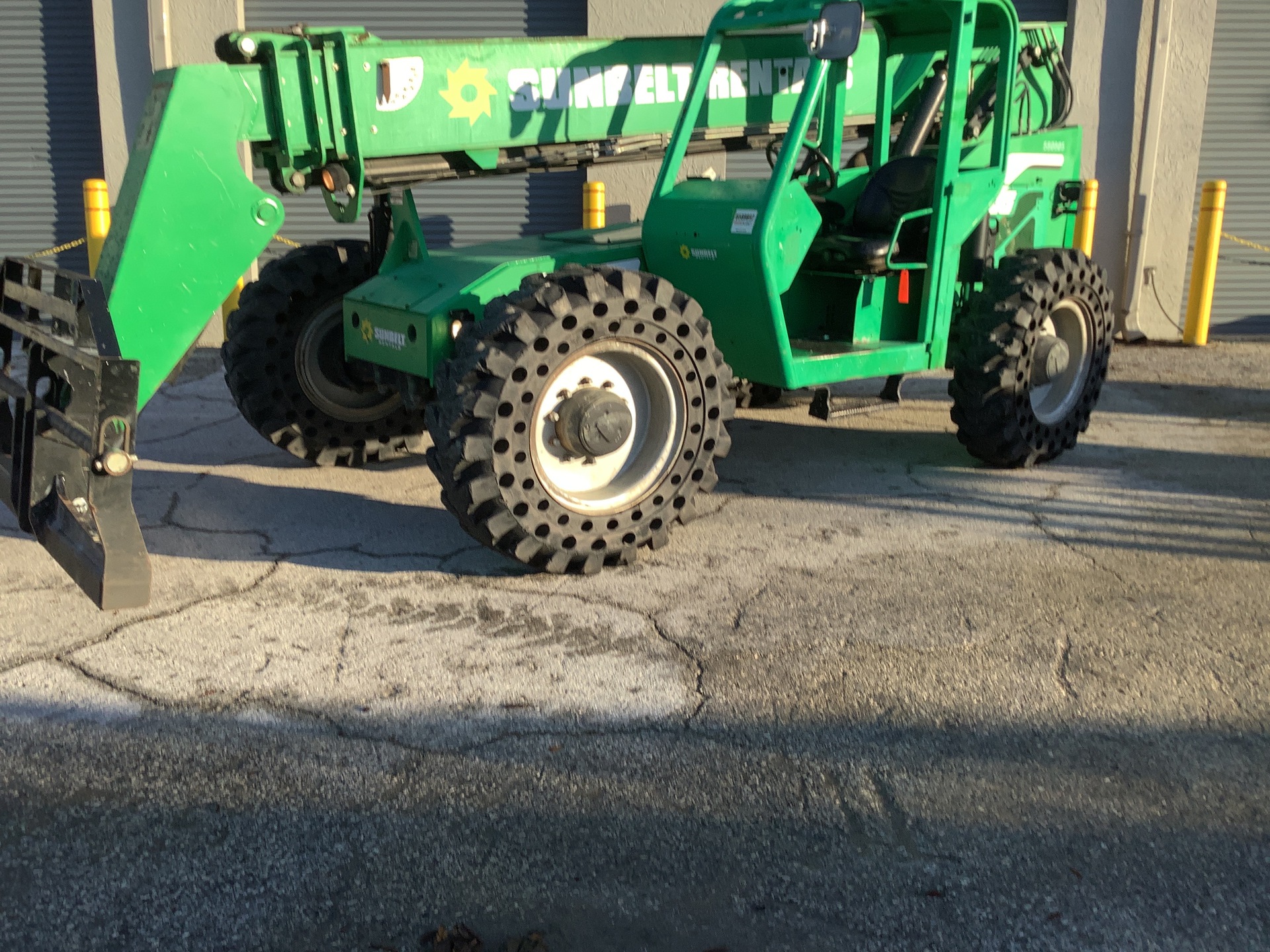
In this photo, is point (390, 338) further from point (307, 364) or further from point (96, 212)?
point (96, 212)

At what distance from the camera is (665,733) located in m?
3.62

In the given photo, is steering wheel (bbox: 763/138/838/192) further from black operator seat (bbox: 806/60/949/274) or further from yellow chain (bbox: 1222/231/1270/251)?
yellow chain (bbox: 1222/231/1270/251)

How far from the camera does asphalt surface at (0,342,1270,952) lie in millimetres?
2836

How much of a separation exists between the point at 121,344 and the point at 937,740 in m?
3.29

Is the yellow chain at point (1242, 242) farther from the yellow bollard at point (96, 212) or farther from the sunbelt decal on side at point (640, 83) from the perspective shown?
the yellow bollard at point (96, 212)

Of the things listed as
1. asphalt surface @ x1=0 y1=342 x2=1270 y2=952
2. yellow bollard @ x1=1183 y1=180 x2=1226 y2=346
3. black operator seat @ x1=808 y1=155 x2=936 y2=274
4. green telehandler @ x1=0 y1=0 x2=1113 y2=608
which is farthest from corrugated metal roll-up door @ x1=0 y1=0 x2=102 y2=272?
yellow bollard @ x1=1183 y1=180 x2=1226 y2=346

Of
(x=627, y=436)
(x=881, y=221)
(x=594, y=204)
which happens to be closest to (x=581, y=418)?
(x=627, y=436)

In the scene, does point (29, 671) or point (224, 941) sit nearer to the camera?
point (224, 941)

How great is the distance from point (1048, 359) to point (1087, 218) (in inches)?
187

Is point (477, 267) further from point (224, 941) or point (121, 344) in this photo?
point (224, 941)

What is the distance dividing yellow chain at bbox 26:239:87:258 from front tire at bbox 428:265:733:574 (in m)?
6.93

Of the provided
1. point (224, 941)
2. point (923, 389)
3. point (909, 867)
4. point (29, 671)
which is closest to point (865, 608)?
point (909, 867)

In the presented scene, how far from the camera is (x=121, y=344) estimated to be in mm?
4523

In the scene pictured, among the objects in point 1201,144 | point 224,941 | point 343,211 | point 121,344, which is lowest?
point 224,941
